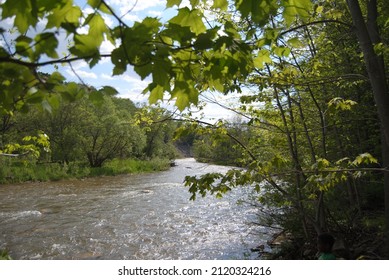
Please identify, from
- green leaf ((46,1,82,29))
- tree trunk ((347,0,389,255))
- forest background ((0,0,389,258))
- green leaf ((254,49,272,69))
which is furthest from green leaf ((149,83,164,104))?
tree trunk ((347,0,389,255))

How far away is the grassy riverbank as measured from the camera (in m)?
20.8

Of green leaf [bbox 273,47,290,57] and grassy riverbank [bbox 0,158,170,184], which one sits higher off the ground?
green leaf [bbox 273,47,290,57]

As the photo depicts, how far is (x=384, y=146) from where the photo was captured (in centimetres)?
416

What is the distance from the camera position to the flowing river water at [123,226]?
28.3 ft

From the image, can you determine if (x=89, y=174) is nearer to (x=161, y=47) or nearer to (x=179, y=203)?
(x=179, y=203)

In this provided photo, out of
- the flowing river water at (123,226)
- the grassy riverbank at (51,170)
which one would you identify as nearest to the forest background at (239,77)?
the flowing river water at (123,226)

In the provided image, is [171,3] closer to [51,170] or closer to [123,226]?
[123,226]

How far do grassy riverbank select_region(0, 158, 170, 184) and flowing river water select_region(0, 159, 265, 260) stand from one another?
3618mm

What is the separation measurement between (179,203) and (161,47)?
545 inches

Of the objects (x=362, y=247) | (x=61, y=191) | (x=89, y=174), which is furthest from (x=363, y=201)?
(x=89, y=174)

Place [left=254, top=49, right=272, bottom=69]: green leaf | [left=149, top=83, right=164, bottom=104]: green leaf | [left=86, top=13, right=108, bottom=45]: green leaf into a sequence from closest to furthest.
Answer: [left=86, top=13, right=108, bottom=45]: green leaf
[left=149, top=83, right=164, bottom=104]: green leaf
[left=254, top=49, right=272, bottom=69]: green leaf

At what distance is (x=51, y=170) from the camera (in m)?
23.6

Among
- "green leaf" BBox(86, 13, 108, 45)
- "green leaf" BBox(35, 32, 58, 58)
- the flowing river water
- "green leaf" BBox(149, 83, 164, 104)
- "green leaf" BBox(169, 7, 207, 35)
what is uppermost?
"green leaf" BBox(169, 7, 207, 35)

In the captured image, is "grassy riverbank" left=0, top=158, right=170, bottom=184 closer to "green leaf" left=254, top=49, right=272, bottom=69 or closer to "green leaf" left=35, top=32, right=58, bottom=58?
"green leaf" left=254, top=49, right=272, bottom=69
